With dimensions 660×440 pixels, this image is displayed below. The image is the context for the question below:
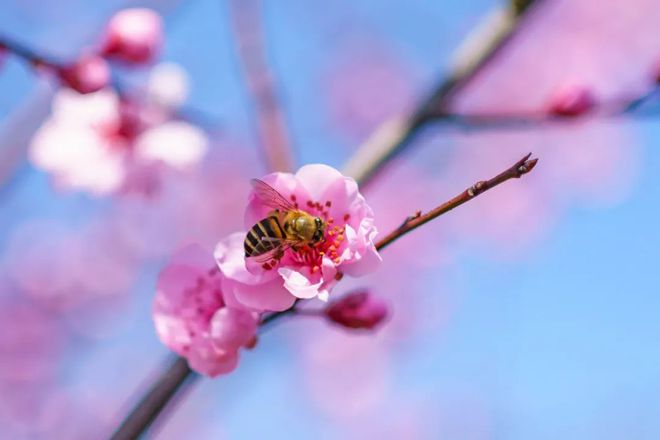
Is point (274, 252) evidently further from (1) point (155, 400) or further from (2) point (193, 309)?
(1) point (155, 400)

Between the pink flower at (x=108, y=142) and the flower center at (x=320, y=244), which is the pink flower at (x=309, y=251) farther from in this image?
the pink flower at (x=108, y=142)

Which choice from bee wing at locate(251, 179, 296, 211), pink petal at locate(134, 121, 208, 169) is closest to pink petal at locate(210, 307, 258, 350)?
bee wing at locate(251, 179, 296, 211)

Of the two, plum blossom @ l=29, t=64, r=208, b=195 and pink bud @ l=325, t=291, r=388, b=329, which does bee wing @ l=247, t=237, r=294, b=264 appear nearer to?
pink bud @ l=325, t=291, r=388, b=329

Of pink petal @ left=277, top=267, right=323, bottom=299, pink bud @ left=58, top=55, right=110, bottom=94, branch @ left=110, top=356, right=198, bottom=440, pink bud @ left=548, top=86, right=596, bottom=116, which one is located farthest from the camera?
pink bud @ left=548, top=86, right=596, bottom=116

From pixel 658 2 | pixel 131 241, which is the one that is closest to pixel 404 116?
pixel 131 241

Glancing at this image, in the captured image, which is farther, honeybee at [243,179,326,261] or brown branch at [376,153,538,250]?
honeybee at [243,179,326,261]

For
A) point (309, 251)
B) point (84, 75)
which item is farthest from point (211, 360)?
point (84, 75)

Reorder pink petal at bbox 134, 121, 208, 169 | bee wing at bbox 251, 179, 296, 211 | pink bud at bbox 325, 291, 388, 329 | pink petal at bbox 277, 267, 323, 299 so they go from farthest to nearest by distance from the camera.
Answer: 1. pink petal at bbox 134, 121, 208, 169
2. pink bud at bbox 325, 291, 388, 329
3. bee wing at bbox 251, 179, 296, 211
4. pink petal at bbox 277, 267, 323, 299

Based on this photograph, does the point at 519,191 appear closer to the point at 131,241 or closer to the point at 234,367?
the point at 131,241
